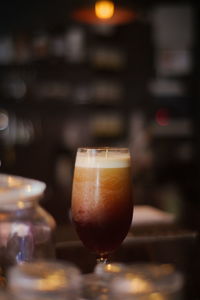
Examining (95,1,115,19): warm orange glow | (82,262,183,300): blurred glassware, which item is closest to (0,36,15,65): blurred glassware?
(95,1,115,19): warm orange glow

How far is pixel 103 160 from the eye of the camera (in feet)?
3.01

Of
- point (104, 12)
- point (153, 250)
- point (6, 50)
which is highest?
point (104, 12)

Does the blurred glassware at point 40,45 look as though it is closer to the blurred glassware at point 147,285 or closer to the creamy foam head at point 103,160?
the creamy foam head at point 103,160

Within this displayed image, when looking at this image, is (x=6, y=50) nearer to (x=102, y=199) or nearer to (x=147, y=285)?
(x=102, y=199)

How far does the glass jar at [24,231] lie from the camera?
2.51 feet

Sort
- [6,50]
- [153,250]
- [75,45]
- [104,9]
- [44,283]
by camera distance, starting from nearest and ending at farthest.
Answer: [44,283] → [153,250] → [104,9] → [6,50] → [75,45]

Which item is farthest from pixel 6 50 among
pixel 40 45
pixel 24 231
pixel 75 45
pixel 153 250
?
pixel 24 231

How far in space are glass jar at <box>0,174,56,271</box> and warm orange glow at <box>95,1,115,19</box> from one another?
8.59 ft

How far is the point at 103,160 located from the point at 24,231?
206mm

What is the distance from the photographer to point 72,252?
1.12 meters

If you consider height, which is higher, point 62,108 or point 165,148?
point 62,108

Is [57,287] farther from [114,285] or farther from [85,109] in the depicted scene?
[85,109]

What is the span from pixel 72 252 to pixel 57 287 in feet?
2.10

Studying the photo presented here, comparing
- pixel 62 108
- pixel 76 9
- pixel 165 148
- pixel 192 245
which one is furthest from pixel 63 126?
pixel 192 245
